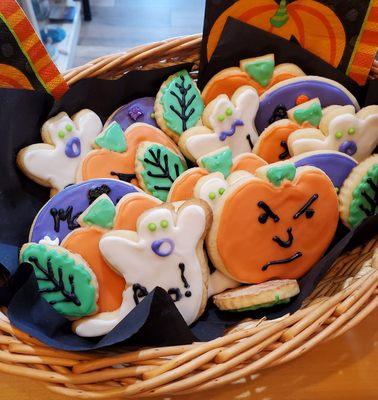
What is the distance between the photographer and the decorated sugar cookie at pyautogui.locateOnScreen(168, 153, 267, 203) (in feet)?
2.77

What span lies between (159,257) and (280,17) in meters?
0.59

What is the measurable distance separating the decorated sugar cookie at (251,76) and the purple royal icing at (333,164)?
229mm

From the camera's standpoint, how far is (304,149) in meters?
0.94

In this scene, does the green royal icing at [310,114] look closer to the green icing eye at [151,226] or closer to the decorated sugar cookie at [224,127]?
the decorated sugar cookie at [224,127]

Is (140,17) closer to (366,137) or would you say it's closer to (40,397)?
(366,137)

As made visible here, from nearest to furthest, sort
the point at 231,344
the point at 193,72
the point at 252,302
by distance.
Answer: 1. the point at 231,344
2. the point at 252,302
3. the point at 193,72

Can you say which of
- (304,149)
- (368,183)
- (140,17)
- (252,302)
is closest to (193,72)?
(304,149)

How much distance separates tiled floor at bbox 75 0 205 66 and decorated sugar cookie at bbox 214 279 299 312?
74.6 inches

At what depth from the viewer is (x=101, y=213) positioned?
0.80m

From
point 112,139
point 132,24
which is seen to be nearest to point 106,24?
point 132,24

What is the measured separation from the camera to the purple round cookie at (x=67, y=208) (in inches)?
33.7

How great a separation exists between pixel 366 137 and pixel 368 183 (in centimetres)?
12

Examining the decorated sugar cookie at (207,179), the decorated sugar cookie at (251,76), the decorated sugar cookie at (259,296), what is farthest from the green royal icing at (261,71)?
the decorated sugar cookie at (259,296)

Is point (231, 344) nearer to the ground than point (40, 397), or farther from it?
farther from it
